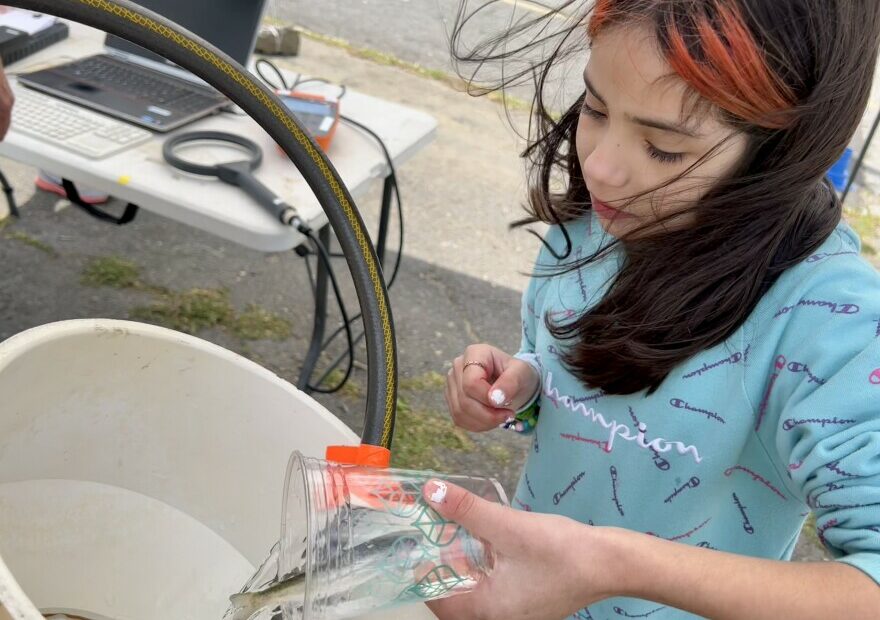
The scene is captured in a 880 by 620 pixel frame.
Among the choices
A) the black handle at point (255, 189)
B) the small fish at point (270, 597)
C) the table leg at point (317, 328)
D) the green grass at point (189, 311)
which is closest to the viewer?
the small fish at point (270, 597)

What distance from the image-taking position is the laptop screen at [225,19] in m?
1.56

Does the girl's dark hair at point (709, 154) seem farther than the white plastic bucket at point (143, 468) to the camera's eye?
No

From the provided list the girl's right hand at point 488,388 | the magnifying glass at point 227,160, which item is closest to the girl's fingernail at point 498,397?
the girl's right hand at point 488,388

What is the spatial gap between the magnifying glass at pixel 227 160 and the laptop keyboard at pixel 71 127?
0.22 ft

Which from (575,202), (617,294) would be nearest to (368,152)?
(575,202)

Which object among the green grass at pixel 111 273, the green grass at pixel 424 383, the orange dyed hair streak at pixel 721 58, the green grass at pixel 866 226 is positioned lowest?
the green grass at pixel 111 273

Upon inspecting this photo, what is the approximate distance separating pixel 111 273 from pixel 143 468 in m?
1.40

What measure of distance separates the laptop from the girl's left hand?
3.52ft

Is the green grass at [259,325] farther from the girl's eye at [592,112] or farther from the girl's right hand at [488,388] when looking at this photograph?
the girl's eye at [592,112]

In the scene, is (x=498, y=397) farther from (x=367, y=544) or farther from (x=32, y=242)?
(x=32, y=242)

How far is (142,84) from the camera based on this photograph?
150cm

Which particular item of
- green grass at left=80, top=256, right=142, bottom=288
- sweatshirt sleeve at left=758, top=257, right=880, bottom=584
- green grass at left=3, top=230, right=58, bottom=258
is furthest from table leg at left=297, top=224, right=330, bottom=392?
sweatshirt sleeve at left=758, top=257, right=880, bottom=584

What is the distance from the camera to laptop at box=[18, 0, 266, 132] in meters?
1.40

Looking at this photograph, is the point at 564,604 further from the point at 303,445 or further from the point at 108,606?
the point at 108,606
